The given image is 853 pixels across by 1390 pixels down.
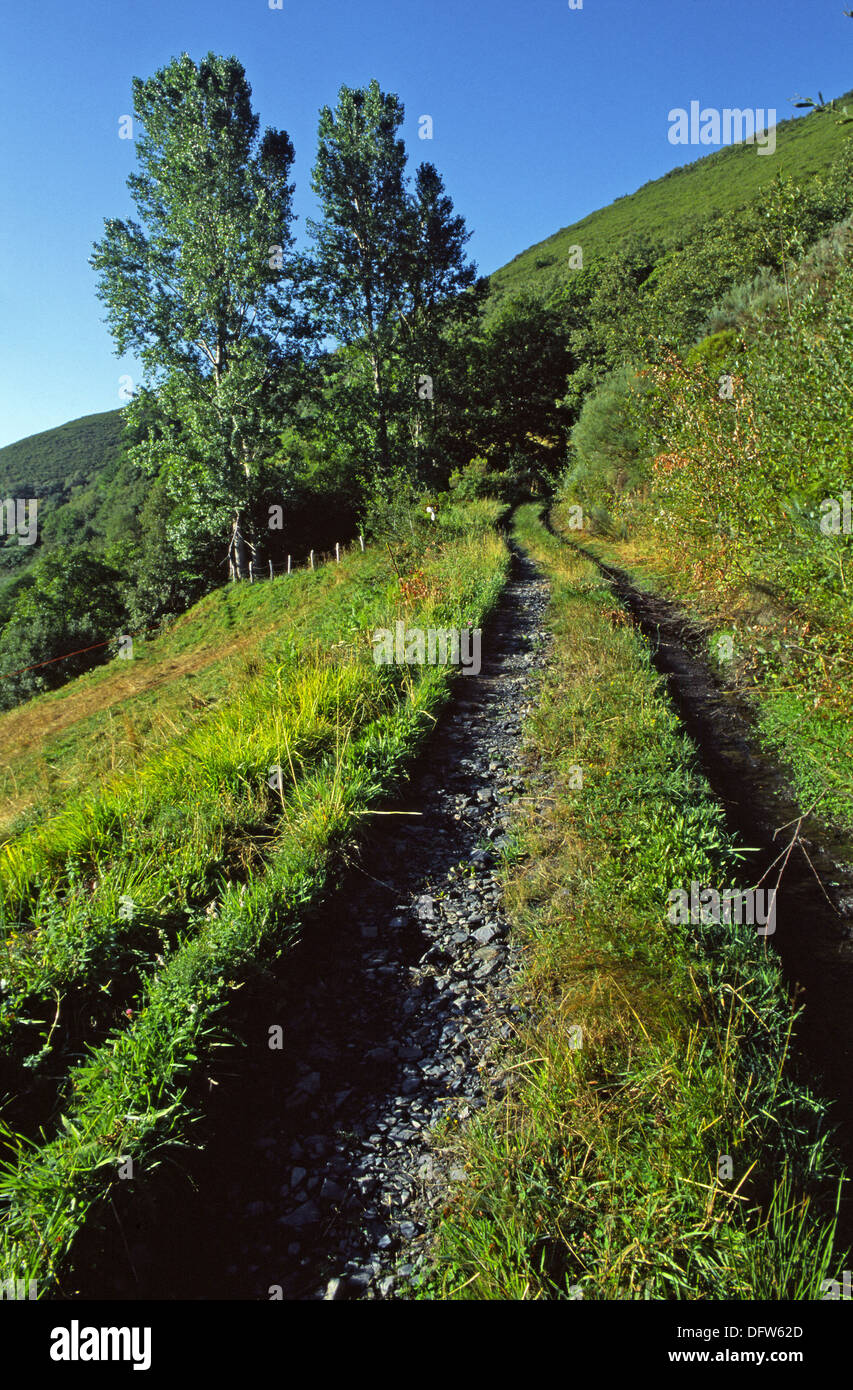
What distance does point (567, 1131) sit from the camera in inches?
107

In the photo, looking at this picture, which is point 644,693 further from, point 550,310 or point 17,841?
point 550,310

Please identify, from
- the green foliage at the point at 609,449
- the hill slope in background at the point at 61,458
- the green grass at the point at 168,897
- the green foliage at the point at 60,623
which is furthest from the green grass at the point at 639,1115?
the hill slope in background at the point at 61,458

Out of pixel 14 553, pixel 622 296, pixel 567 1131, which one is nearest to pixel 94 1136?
pixel 567 1131

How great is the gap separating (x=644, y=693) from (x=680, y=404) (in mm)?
5479

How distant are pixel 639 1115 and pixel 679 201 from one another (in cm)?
10827

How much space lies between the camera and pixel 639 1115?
107 inches

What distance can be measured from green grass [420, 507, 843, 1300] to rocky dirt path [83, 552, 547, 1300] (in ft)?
0.63

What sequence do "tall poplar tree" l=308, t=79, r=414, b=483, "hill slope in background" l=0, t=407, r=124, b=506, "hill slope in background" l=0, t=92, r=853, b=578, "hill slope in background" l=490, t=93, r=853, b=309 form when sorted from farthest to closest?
"hill slope in background" l=0, t=407, r=124, b=506
"hill slope in background" l=0, t=92, r=853, b=578
"hill slope in background" l=490, t=93, r=853, b=309
"tall poplar tree" l=308, t=79, r=414, b=483

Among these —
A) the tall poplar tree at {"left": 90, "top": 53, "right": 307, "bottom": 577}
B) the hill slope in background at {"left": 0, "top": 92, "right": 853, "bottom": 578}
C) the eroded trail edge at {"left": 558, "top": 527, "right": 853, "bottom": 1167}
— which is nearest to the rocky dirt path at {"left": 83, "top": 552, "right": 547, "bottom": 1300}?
the eroded trail edge at {"left": 558, "top": 527, "right": 853, "bottom": 1167}

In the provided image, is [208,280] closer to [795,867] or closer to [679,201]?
[795,867]

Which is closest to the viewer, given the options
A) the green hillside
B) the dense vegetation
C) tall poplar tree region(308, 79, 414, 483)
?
the dense vegetation

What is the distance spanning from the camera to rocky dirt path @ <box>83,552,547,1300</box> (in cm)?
247

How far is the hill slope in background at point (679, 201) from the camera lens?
6131 cm

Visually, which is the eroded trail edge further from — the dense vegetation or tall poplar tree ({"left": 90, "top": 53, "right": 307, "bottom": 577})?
tall poplar tree ({"left": 90, "top": 53, "right": 307, "bottom": 577})
